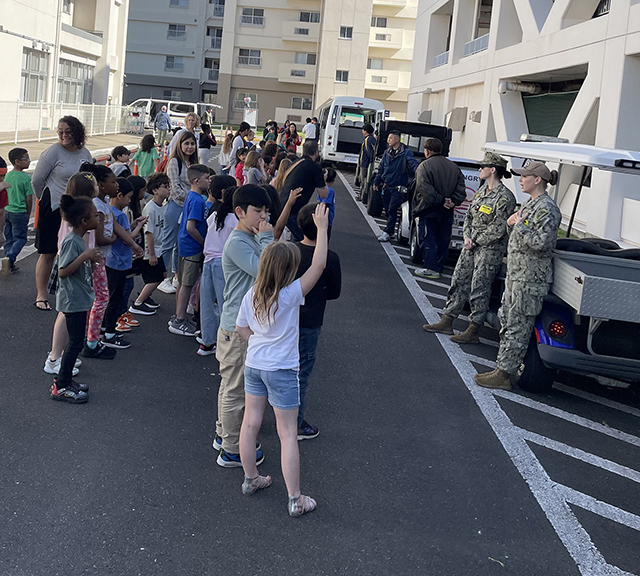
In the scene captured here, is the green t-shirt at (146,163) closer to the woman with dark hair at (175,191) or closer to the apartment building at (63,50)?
the woman with dark hair at (175,191)

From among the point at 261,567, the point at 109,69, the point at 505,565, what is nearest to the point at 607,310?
the point at 505,565

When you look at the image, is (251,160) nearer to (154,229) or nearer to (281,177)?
(281,177)

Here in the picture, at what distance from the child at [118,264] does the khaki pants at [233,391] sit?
2.24 metres

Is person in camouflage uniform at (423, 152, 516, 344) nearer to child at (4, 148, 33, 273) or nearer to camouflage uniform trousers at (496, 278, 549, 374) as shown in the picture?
camouflage uniform trousers at (496, 278, 549, 374)

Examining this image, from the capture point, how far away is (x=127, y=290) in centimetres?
732

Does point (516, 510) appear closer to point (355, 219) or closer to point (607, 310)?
point (607, 310)

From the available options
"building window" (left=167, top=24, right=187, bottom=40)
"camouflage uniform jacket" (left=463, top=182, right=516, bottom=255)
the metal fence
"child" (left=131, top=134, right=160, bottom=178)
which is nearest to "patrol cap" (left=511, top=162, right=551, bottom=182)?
"camouflage uniform jacket" (left=463, top=182, right=516, bottom=255)

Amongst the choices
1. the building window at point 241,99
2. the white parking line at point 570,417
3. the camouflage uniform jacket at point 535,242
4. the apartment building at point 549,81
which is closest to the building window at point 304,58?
the building window at point 241,99

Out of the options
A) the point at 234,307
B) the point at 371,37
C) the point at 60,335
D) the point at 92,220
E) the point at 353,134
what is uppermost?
the point at 371,37

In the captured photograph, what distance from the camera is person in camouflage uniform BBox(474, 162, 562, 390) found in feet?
21.1

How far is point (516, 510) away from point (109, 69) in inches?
1710

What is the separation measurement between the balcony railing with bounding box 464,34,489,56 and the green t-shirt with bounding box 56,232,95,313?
2359cm

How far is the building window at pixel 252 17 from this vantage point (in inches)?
2520

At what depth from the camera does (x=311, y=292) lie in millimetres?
4812
